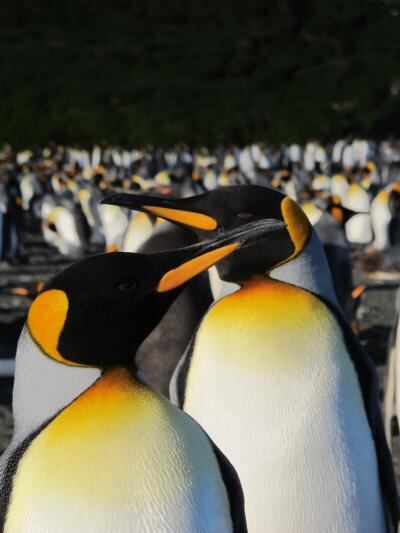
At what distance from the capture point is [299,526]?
2.63 m

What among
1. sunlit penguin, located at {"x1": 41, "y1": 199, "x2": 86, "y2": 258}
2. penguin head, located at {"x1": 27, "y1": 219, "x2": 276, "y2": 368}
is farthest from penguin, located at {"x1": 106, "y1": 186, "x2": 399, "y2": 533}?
sunlit penguin, located at {"x1": 41, "y1": 199, "x2": 86, "y2": 258}

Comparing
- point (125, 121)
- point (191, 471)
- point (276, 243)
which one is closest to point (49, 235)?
point (276, 243)

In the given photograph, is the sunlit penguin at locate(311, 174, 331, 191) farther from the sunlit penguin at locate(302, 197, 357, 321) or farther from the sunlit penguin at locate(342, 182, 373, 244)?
the sunlit penguin at locate(302, 197, 357, 321)

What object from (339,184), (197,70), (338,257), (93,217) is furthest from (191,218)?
(197,70)

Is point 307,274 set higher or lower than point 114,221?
higher

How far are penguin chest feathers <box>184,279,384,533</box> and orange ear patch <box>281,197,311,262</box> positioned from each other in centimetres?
19

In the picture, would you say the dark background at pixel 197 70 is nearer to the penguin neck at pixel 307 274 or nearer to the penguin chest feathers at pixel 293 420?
the penguin neck at pixel 307 274

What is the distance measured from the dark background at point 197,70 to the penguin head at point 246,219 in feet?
107

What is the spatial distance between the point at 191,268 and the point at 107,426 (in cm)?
35

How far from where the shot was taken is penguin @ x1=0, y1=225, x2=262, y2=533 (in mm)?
1870

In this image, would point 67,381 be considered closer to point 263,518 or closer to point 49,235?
point 263,518

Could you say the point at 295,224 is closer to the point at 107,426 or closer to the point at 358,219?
the point at 107,426

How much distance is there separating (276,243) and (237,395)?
438 mm

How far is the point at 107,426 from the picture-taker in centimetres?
191
